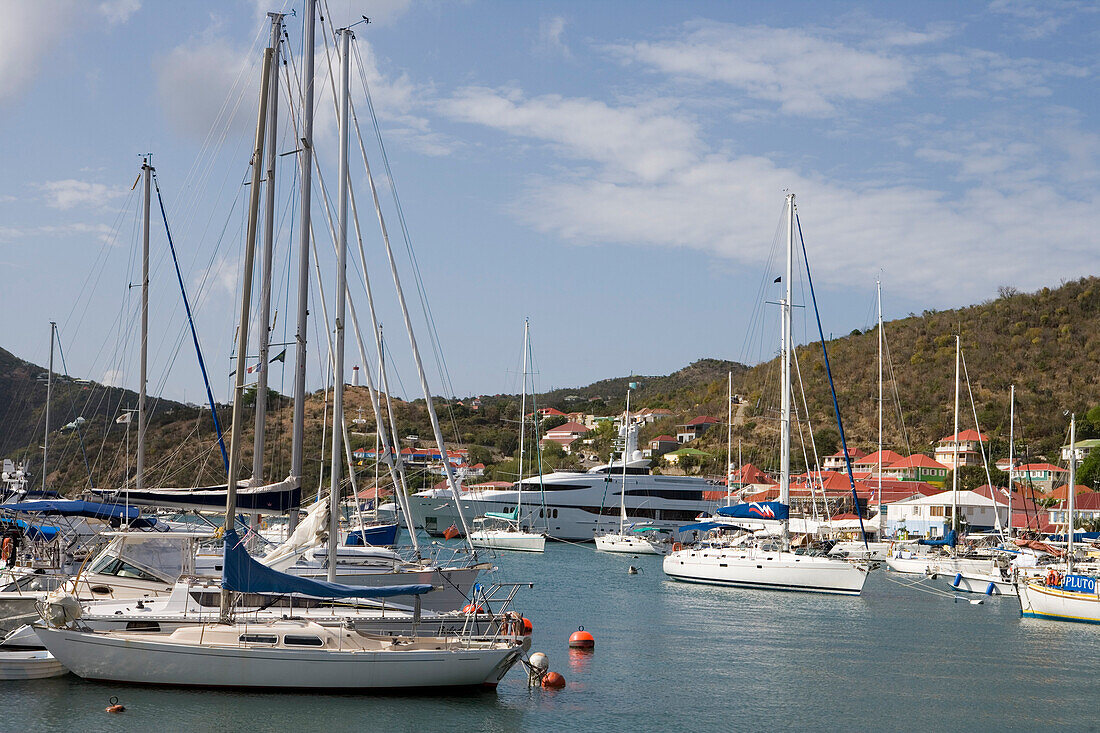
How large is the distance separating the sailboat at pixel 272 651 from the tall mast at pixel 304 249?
471 cm

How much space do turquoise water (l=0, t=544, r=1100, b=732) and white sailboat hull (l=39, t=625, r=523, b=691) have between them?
0.29 metres

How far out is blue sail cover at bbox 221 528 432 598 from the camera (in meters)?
19.0

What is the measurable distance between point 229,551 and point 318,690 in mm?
2974

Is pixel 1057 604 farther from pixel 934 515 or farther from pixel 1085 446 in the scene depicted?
pixel 1085 446

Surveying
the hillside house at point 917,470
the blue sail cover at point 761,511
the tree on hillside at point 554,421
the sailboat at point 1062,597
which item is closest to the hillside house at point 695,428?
the tree on hillside at point 554,421

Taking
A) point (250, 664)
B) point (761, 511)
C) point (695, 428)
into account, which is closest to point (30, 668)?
point (250, 664)

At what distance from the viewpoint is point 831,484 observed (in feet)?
275

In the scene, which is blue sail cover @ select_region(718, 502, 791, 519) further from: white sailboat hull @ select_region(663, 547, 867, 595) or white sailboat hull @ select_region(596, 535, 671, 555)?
white sailboat hull @ select_region(596, 535, 671, 555)

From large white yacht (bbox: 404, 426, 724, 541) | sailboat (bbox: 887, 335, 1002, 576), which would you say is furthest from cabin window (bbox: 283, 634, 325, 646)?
large white yacht (bbox: 404, 426, 724, 541)

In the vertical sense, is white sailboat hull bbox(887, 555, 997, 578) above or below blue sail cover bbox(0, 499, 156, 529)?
below

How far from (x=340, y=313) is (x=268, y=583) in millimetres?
6280

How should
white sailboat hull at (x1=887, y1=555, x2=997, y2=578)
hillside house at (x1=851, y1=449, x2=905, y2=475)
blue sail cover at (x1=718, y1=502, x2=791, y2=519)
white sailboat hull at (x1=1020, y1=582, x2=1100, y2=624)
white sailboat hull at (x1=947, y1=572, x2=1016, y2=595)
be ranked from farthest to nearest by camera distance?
1. hillside house at (x1=851, y1=449, x2=905, y2=475)
2. white sailboat hull at (x1=887, y1=555, x2=997, y2=578)
3. white sailboat hull at (x1=947, y1=572, x2=1016, y2=595)
4. blue sail cover at (x1=718, y1=502, x2=791, y2=519)
5. white sailboat hull at (x1=1020, y1=582, x2=1100, y2=624)

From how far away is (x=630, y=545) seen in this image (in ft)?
206

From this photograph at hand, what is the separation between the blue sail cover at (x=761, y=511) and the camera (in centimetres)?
4016
